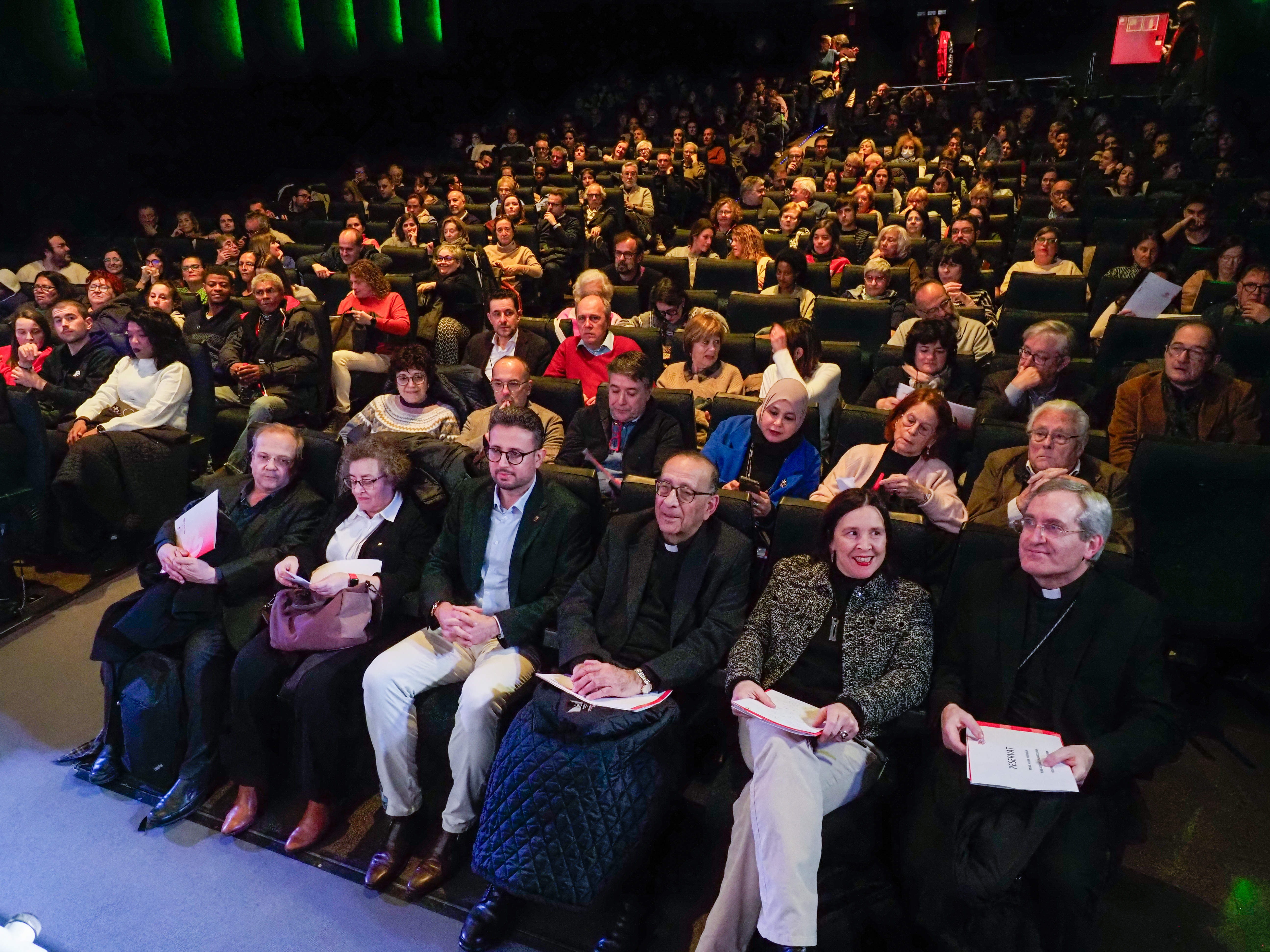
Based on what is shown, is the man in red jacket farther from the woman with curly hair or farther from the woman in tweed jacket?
the woman in tweed jacket

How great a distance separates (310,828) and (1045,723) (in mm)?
1723

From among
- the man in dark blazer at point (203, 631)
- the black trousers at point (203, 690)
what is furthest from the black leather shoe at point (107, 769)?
the black trousers at point (203, 690)

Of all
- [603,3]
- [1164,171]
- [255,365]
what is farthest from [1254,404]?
[603,3]

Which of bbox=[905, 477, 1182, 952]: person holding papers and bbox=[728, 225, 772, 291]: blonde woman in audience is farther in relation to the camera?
bbox=[728, 225, 772, 291]: blonde woman in audience

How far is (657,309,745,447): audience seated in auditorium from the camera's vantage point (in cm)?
347

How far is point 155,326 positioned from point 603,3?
39.9 feet

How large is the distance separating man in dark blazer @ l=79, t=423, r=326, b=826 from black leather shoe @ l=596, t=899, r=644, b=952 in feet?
3.84

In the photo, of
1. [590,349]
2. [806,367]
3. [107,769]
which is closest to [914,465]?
[806,367]

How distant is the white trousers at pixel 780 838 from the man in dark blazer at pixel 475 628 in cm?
63

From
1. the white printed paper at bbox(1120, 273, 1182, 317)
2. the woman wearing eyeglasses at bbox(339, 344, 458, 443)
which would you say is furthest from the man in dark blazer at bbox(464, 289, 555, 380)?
the white printed paper at bbox(1120, 273, 1182, 317)

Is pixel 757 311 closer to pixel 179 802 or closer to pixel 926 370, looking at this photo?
pixel 926 370

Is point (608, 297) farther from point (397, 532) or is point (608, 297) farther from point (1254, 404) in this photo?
point (1254, 404)

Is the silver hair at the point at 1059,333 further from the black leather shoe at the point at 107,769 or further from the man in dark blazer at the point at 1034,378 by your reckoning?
the black leather shoe at the point at 107,769

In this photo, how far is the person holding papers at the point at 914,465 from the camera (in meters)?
2.47
